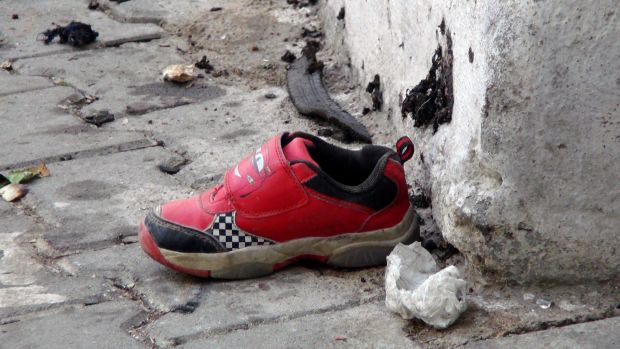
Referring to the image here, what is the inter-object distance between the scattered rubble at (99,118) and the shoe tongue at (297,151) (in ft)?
4.86

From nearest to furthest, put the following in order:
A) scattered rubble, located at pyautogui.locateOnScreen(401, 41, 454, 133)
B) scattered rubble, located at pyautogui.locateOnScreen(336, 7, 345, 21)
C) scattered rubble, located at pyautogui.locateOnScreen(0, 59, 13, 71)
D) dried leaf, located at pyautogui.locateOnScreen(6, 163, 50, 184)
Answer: scattered rubble, located at pyautogui.locateOnScreen(401, 41, 454, 133)
dried leaf, located at pyautogui.locateOnScreen(6, 163, 50, 184)
scattered rubble, located at pyautogui.locateOnScreen(336, 7, 345, 21)
scattered rubble, located at pyautogui.locateOnScreen(0, 59, 13, 71)

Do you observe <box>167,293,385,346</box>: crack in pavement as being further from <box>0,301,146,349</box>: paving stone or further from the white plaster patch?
the white plaster patch

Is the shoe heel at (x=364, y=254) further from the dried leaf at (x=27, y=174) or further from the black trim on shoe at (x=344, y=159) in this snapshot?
the dried leaf at (x=27, y=174)

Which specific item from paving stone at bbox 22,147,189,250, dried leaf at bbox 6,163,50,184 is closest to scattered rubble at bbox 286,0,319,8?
paving stone at bbox 22,147,189,250

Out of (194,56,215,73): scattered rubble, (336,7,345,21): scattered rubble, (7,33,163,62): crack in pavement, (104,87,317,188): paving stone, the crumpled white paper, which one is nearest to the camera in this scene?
the crumpled white paper

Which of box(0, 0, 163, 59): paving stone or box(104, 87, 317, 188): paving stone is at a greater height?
box(0, 0, 163, 59): paving stone

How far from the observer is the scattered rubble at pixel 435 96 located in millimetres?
2643

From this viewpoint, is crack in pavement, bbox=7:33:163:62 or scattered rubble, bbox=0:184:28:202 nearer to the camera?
scattered rubble, bbox=0:184:28:202

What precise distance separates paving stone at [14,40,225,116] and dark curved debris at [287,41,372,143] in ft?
1.11

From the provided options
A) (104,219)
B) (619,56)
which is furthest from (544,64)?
(104,219)

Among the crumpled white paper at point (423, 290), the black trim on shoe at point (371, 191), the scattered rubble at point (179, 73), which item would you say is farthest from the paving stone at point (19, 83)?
the crumpled white paper at point (423, 290)

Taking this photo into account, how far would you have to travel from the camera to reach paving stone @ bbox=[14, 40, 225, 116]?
407 cm

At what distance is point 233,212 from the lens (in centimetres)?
258

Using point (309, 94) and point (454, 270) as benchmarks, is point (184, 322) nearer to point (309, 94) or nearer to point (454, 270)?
point (454, 270)
